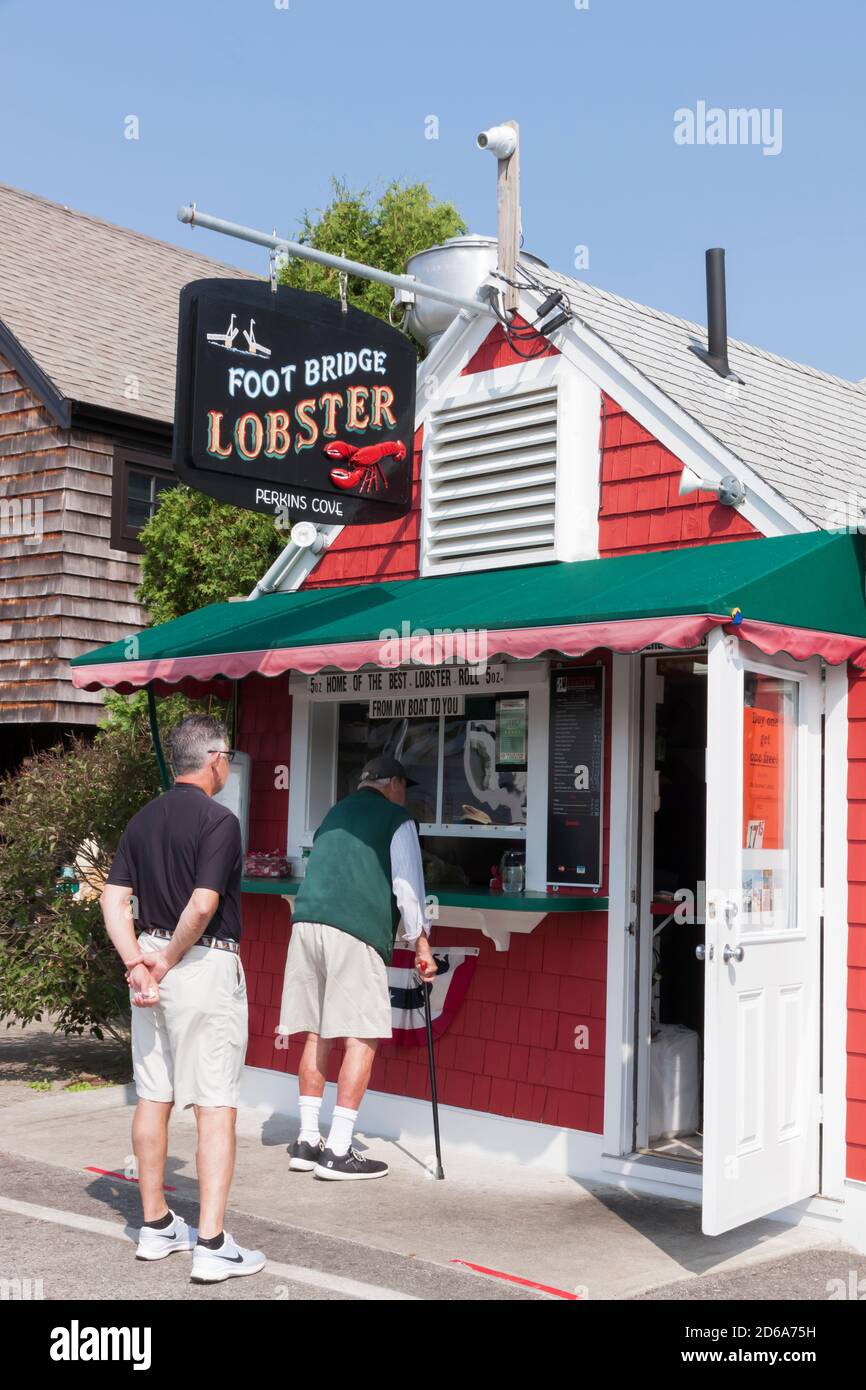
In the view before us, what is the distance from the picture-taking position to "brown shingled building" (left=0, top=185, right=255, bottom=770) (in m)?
13.9

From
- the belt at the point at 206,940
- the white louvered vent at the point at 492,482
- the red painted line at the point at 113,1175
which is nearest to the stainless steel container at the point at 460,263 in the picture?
the white louvered vent at the point at 492,482

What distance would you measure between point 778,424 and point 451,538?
6.13ft

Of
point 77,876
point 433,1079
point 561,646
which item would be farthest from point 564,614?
point 77,876

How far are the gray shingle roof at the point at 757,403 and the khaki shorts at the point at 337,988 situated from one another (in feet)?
9.63

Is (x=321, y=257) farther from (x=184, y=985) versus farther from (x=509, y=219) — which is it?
(x=184, y=985)

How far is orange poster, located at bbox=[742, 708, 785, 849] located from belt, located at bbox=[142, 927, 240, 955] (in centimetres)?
208

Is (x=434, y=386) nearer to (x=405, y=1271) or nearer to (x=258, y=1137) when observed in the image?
(x=258, y=1137)

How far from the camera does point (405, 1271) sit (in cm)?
528

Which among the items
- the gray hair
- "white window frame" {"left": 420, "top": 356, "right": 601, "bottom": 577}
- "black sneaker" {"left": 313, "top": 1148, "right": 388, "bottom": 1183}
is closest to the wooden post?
"white window frame" {"left": 420, "top": 356, "right": 601, "bottom": 577}

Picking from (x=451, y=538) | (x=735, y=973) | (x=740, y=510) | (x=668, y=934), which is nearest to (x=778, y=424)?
(x=740, y=510)

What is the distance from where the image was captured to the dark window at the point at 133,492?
14227 millimetres

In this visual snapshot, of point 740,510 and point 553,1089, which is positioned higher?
point 740,510

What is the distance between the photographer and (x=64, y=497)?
1386 centimetres

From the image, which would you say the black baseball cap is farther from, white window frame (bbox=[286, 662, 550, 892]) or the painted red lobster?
the painted red lobster
